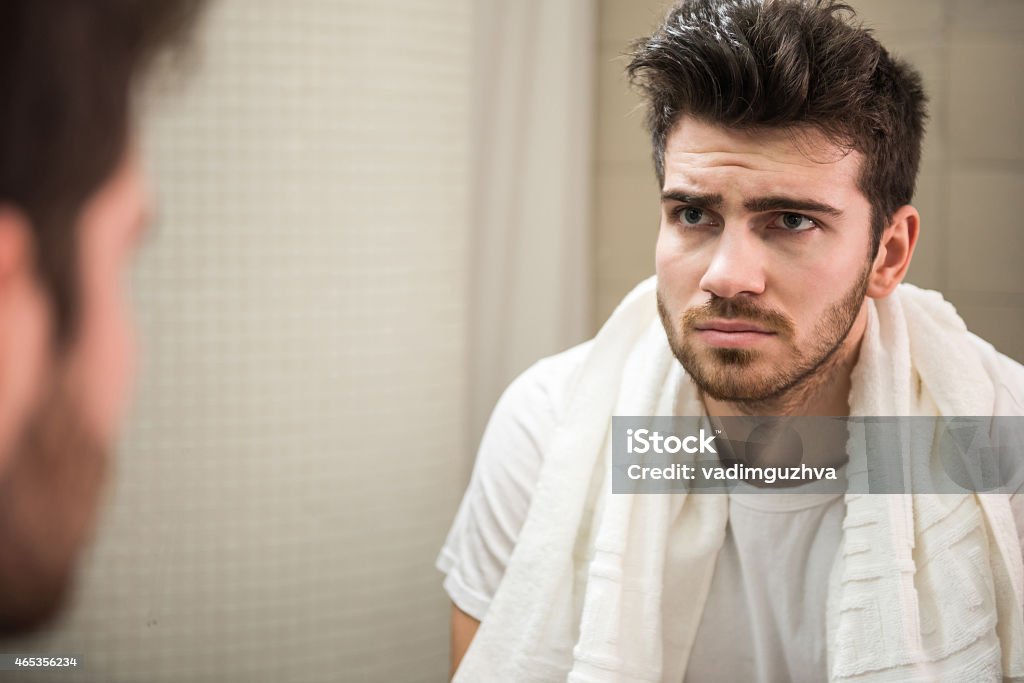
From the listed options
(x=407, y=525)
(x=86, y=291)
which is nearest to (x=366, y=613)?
(x=407, y=525)

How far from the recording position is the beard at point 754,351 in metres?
0.84

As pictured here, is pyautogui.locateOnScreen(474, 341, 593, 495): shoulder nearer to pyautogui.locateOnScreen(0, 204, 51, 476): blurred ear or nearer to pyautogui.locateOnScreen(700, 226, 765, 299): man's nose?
pyautogui.locateOnScreen(700, 226, 765, 299): man's nose

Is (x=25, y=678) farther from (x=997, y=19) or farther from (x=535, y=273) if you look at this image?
(x=997, y=19)

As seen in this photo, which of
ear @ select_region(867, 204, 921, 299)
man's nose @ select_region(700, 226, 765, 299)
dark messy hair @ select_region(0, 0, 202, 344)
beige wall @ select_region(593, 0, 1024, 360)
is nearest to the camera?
dark messy hair @ select_region(0, 0, 202, 344)

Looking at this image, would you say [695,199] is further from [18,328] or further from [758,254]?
[18,328]

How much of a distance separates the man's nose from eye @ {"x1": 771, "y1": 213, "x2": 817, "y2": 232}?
0.10 ft

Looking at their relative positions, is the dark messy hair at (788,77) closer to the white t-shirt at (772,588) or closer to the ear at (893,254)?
the ear at (893,254)

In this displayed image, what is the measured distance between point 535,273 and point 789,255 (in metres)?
0.52

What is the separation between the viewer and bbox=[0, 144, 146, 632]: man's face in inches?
13.0

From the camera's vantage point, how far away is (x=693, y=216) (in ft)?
2.85

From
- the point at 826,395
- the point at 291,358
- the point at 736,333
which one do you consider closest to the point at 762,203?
the point at 736,333

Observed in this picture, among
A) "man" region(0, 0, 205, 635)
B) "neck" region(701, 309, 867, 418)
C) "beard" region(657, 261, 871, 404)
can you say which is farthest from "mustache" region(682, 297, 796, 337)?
"man" region(0, 0, 205, 635)

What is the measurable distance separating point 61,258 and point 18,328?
27 millimetres

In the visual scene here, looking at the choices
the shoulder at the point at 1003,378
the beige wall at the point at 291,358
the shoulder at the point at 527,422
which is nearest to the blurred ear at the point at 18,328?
the beige wall at the point at 291,358
